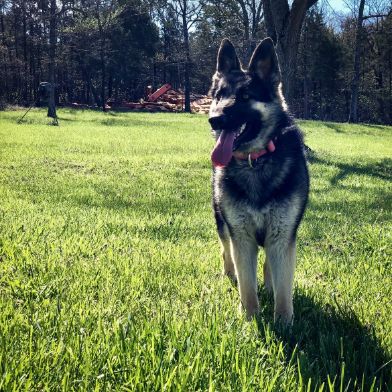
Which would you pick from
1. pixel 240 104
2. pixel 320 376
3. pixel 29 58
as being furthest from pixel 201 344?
pixel 29 58

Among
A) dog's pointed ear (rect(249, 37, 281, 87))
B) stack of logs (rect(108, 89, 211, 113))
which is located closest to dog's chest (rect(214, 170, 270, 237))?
dog's pointed ear (rect(249, 37, 281, 87))

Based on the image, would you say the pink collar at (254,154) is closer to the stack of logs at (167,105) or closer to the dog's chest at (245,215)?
the dog's chest at (245,215)

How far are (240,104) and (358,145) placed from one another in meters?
16.2

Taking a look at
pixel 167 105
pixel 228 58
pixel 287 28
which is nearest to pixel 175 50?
pixel 167 105

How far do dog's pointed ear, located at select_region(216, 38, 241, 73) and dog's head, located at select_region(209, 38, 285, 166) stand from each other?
88 millimetres

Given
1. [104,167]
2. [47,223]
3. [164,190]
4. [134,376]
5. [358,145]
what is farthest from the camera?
[358,145]

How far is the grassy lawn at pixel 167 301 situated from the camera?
6.78ft

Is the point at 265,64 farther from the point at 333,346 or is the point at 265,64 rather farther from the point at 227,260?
the point at 333,346

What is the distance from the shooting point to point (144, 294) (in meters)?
3.21

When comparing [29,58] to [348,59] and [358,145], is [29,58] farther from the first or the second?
[358,145]

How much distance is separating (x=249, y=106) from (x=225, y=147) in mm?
388

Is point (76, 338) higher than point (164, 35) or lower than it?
lower

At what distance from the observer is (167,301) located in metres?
3.11

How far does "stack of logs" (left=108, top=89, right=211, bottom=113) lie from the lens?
140 feet
